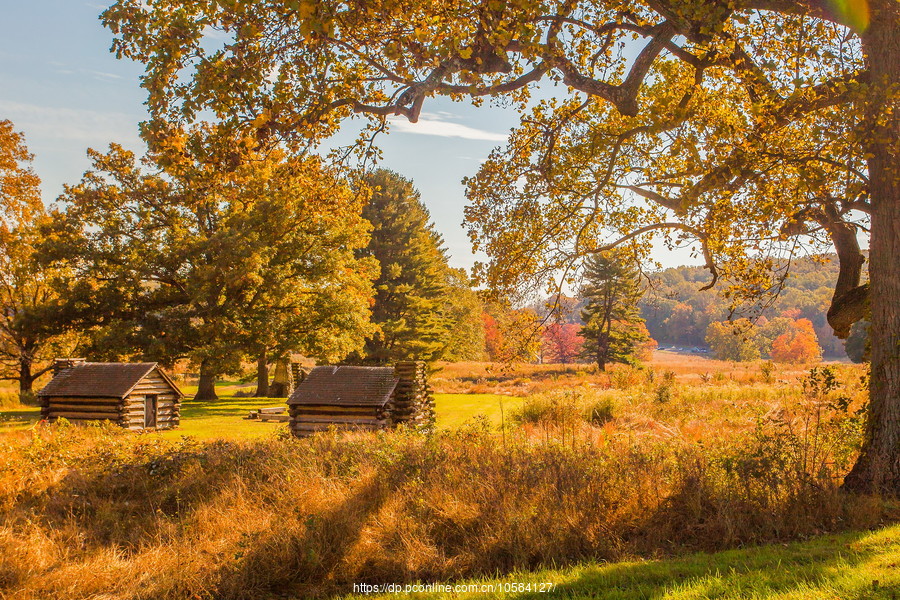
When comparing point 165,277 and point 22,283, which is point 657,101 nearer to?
point 165,277

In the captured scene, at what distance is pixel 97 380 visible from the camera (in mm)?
18500

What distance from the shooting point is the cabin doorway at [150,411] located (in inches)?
755

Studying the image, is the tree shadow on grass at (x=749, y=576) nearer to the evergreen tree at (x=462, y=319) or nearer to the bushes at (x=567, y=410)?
the bushes at (x=567, y=410)

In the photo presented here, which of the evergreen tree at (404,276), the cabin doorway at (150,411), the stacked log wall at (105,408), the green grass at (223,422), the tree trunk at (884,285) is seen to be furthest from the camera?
the evergreen tree at (404,276)

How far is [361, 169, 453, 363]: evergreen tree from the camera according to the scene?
114ft

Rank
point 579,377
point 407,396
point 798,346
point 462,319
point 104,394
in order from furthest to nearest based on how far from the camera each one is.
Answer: point 798,346
point 462,319
point 579,377
point 104,394
point 407,396

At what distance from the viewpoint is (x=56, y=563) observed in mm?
6473

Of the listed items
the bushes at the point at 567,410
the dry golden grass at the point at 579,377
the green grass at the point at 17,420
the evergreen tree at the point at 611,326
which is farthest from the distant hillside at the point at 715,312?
the green grass at the point at 17,420

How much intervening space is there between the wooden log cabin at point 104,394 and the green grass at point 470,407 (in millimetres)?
9816

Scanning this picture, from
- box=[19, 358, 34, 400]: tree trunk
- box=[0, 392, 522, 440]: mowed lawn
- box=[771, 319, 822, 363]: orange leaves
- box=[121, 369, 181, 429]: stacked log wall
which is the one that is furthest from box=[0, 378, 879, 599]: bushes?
box=[771, 319, 822, 363]: orange leaves

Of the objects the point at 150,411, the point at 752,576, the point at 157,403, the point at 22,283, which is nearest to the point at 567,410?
the point at 752,576

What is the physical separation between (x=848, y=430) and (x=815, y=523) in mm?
3142

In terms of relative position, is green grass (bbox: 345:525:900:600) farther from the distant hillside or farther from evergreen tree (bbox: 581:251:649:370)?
the distant hillside

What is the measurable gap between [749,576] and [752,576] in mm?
29
